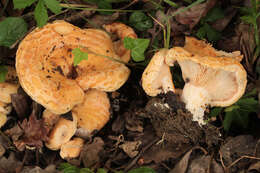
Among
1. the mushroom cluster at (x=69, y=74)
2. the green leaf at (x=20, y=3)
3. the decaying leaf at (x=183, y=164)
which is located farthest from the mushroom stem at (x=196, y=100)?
the green leaf at (x=20, y=3)

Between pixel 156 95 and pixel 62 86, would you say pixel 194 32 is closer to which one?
pixel 156 95

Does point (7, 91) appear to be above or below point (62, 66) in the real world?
below

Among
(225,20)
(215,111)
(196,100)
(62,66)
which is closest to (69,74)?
(62,66)

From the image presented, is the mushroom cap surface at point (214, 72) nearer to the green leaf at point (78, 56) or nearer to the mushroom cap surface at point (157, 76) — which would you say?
the mushroom cap surface at point (157, 76)

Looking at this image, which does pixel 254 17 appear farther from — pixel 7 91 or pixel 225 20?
pixel 7 91

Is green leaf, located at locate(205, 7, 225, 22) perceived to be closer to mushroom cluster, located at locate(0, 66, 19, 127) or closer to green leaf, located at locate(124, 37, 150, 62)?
green leaf, located at locate(124, 37, 150, 62)
